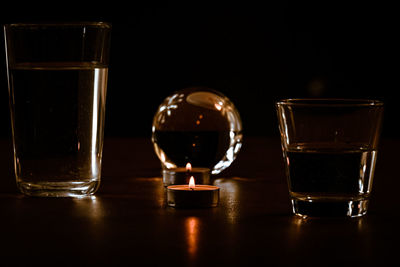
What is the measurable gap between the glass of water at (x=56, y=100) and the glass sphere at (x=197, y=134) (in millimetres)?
313

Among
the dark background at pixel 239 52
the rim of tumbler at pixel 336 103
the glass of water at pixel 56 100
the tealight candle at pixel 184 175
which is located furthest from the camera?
the dark background at pixel 239 52

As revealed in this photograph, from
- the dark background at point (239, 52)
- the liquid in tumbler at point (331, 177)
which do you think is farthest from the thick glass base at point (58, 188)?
the dark background at point (239, 52)

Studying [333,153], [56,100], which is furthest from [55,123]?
[333,153]

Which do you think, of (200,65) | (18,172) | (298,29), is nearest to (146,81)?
(200,65)

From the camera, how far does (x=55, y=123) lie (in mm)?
840

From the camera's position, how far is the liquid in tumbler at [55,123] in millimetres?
835

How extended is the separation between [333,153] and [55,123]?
14.4 inches

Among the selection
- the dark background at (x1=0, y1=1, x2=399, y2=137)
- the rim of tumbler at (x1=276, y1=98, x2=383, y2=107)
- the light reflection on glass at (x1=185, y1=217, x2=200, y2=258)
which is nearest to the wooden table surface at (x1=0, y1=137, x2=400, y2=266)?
the light reflection on glass at (x1=185, y1=217, x2=200, y2=258)

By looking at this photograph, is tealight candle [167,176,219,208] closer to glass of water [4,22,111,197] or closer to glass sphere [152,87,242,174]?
glass of water [4,22,111,197]

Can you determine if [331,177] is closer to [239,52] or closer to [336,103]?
[336,103]

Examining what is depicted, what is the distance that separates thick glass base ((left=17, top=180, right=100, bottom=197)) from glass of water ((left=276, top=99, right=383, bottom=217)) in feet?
0.97

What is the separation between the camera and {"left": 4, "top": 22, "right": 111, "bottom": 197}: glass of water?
83 centimetres

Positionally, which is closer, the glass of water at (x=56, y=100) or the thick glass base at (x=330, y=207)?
the thick glass base at (x=330, y=207)

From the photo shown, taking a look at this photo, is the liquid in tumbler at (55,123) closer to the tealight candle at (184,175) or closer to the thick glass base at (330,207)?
the tealight candle at (184,175)
